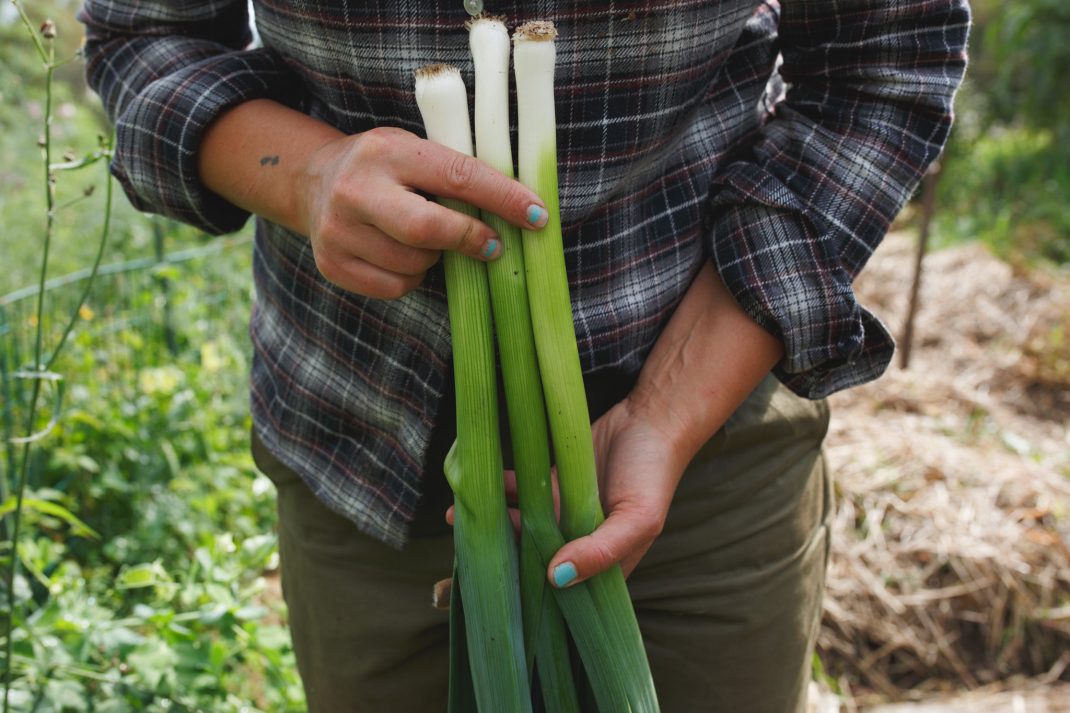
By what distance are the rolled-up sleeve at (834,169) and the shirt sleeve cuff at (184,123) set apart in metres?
0.52

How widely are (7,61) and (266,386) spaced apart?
8914mm

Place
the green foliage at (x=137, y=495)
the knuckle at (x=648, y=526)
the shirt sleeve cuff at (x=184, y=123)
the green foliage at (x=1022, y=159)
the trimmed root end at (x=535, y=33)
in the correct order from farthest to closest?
the green foliage at (x=1022, y=159)
the green foliage at (x=137, y=495)
the shirt sleeve cuff at (x=184, y=123)
the knuckle at (x=648, y=526)
the trimmed root end at (x=535, y=33)

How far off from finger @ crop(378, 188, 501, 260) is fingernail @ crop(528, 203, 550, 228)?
1.5 inches

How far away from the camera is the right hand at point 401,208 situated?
796mm

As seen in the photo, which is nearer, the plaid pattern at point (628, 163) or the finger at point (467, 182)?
the finger at point (467, 182)

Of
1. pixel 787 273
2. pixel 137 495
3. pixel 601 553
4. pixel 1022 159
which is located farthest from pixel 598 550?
pixel 1022 159

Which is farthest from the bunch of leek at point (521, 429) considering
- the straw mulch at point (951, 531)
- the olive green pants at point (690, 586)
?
the straw mulch at point (951, 531)

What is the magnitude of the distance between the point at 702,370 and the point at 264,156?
498mm

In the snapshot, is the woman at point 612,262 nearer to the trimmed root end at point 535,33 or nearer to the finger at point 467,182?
the finger at point 467,182

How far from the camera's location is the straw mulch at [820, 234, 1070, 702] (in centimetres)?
258

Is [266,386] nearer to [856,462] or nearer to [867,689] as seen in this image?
[867,689]

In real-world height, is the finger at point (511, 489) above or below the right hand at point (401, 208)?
below

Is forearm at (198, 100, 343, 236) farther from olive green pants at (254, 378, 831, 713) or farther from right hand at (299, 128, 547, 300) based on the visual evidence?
olive green pants at (254, 378, 831, 713)

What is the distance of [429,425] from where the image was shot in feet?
3.30
